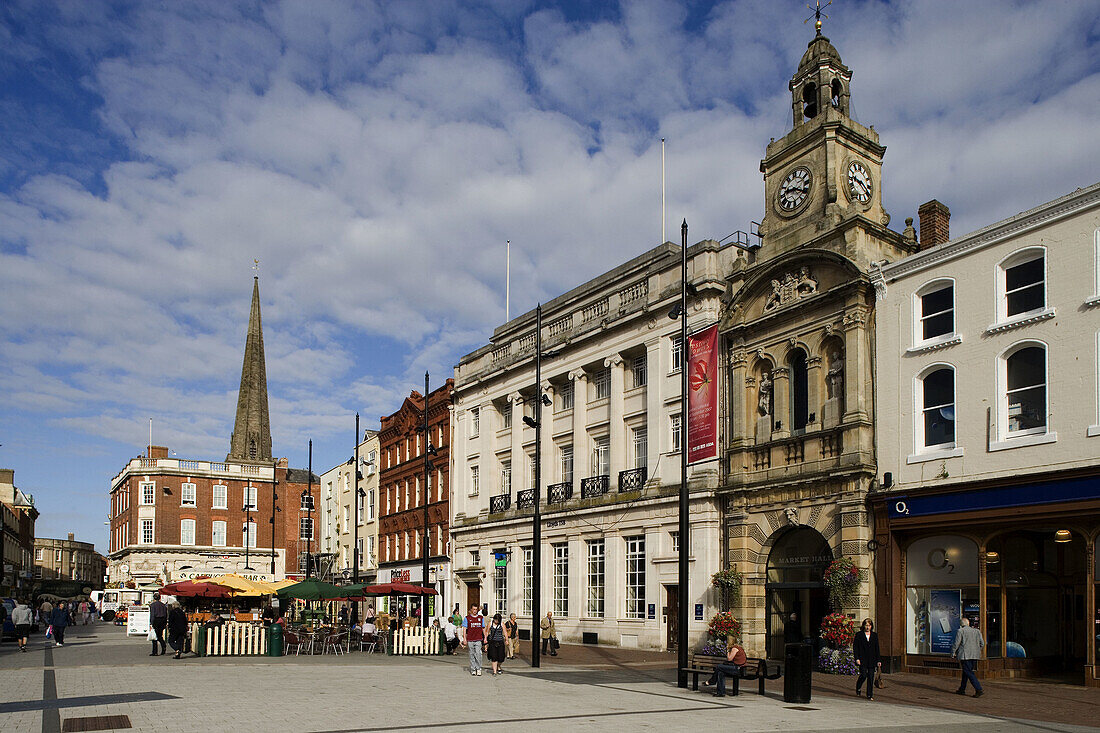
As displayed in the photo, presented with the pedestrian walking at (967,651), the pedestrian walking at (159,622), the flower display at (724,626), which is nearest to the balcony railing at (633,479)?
the flower display at (724,626)

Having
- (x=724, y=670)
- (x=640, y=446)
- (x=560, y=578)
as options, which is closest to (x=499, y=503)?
Answer: (x=560, y=578)

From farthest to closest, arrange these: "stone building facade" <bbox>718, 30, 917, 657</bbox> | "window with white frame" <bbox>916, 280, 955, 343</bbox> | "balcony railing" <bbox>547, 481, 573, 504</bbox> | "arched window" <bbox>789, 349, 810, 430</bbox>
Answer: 1. "balcony railing" <bbox>547, 481, 573, 504</bbox>
2. "arched window" <bbox>789, 349, 810, 430</bbox>
3. "stone building facade" <bbox>718, 30, 917, 657</bbox>
4. "window with white frame" <bbox>916, 280, 955, 343</bbox>

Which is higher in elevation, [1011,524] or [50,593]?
[1011,524]

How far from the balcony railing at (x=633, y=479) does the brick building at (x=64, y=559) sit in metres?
116

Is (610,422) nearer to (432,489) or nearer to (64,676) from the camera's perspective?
(432,489)

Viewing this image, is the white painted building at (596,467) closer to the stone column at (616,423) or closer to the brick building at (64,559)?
the stone column at (616,423)

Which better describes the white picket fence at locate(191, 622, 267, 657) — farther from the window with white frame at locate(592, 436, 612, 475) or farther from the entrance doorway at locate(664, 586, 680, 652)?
the window with white frame at locate(592, 436, 612, 475)

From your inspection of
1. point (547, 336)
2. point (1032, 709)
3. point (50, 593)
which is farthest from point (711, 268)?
point (50, 593)

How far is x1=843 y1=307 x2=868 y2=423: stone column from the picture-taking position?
90.7ft

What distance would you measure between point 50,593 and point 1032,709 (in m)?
73.8

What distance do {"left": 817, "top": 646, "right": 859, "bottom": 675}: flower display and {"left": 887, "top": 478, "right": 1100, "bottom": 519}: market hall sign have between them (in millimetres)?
3846

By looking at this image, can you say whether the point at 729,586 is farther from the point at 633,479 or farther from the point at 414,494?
the point at 414,494

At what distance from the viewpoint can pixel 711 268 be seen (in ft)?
111

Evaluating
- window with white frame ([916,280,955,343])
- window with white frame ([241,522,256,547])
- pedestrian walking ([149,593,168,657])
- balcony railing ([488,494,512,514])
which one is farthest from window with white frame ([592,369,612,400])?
window with white frame ([241,522,256,547])
